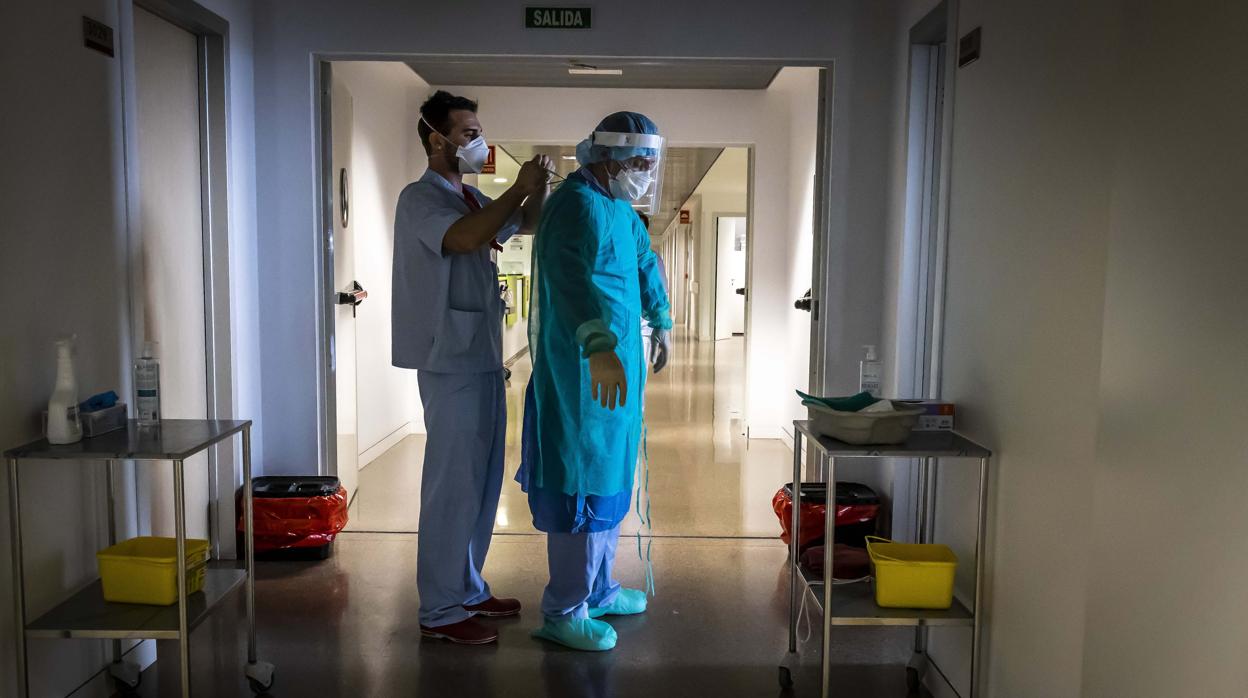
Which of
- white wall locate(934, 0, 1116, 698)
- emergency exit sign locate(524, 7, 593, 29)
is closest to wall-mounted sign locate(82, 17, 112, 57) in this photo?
emergency exit sign locate(524, 7, 593, 29)

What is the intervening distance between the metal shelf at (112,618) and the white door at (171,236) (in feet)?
1.48

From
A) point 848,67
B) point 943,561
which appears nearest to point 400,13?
point 848,67

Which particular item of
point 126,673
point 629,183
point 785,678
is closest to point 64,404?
point 126,673

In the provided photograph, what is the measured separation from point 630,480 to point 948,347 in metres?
0.92

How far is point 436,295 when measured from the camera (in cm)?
273

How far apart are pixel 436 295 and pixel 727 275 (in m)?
13.8

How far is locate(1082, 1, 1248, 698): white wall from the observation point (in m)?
1.40

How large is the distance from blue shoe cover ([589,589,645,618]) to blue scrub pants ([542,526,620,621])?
160mm

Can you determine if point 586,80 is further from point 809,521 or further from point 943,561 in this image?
point 943,561

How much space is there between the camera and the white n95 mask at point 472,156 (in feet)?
9.31

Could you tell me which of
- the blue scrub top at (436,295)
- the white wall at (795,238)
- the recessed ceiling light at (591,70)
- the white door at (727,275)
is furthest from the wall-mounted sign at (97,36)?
the white door at (727,275)

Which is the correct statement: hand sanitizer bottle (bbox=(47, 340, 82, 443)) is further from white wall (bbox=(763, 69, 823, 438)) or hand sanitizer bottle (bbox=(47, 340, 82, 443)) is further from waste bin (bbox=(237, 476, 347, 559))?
white wall (bbox=(763, 69, 823, 438))

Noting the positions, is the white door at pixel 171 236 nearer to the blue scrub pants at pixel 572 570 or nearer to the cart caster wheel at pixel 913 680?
the blue scrub pants at pixel 572 570

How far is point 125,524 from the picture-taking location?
258 centimetres
